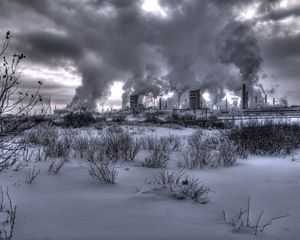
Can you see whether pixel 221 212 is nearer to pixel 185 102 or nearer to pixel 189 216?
pixel 189 216

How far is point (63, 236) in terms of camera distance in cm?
243

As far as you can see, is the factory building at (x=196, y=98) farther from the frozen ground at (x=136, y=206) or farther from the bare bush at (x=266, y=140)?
the frozen ground at (x=136, y=206)

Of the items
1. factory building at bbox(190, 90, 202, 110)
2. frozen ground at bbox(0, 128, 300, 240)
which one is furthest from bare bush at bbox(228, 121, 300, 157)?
factory building at bbox(190, 90, 202, 110)

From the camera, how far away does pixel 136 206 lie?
3.10 metres

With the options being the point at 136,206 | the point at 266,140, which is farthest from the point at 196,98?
the point at 136,206

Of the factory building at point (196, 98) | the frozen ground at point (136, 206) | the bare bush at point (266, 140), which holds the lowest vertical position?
the frozen ground at point (136, 206)

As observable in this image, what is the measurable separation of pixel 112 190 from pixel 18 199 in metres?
1.07

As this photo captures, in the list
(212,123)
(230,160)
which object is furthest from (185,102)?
(230,160)

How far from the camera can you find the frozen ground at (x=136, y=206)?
2500 mm

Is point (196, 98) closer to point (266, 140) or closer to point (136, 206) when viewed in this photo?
point (266, 140)

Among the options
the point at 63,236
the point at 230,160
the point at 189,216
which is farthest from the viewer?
the point at 230,160

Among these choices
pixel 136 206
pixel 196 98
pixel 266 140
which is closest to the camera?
pixel 136 206

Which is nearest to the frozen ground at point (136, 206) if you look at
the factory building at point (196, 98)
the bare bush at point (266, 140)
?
the bare bush at point (266, 140)

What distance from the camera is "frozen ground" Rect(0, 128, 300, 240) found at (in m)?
2.50
